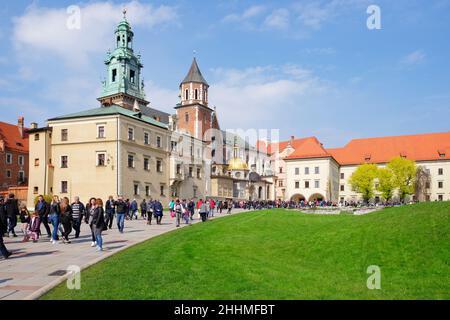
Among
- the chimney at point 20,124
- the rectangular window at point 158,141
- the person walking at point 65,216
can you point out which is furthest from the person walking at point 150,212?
the chimney at point 20,124

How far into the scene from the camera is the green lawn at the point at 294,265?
28.5 ft

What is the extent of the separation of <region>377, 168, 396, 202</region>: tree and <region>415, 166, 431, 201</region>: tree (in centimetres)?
704

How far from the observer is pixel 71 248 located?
1614cm

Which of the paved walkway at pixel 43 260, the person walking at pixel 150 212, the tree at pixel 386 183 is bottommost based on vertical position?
the paved walkway at pixel 43 260

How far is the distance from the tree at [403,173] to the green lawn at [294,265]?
63.9m

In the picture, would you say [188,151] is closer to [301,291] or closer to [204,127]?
[204,127]

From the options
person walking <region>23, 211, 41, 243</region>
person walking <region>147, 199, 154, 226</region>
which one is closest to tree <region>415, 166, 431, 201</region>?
person walking <region>147, 199, 154, 226</region>

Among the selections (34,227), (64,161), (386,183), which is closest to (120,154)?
(64,161)

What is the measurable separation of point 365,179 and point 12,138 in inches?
2664

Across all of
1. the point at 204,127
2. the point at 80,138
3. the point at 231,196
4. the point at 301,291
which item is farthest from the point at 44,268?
the point at 204,127

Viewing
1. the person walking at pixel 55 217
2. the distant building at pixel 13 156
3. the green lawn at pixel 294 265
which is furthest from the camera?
the distant building at pixel 13 156

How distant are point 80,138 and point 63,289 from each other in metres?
43.4

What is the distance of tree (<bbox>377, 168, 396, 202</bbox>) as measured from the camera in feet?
249

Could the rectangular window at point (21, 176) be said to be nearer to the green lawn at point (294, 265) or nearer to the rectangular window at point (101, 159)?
the rectangular window at point (101, 159)
